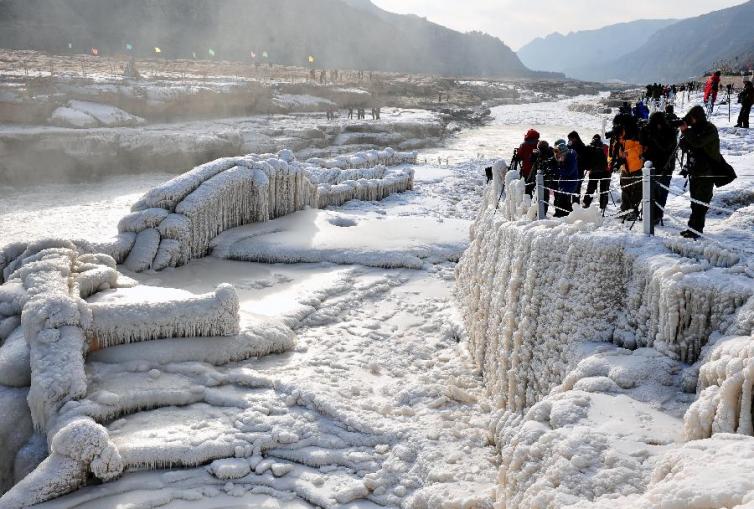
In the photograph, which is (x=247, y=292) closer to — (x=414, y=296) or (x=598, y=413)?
(x=414, y=296)

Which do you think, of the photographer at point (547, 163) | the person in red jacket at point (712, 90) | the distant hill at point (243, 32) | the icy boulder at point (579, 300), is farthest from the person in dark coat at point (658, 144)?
the distant hill at point (243, 32)

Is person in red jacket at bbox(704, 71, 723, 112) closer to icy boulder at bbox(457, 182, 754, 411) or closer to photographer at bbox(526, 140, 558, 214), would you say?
photographer at bbox(526, 140, 558, 214)

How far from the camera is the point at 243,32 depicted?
88750mm

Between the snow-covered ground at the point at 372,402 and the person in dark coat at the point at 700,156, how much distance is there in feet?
1.29

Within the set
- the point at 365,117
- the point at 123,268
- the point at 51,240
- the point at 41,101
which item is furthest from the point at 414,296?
the point at 365,117

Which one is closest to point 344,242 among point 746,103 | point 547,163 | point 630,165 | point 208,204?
point 208,204

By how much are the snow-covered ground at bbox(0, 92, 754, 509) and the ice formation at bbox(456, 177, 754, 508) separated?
3 centimetres

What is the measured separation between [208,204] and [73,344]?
20.4 ft

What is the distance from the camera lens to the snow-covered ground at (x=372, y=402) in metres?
4.73

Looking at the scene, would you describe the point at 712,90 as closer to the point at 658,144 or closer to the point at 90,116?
the point at 658,144

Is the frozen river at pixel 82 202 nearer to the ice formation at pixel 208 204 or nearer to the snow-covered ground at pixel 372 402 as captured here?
the ice formation at pixel 208 204

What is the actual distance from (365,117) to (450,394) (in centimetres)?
3357

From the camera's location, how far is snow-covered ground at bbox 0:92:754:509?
473 cm

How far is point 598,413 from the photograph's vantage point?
481 centimetres
